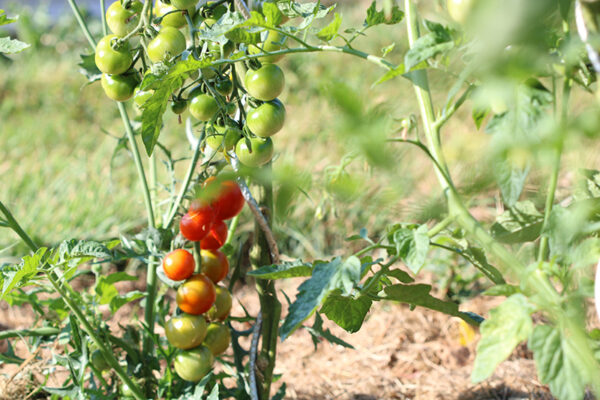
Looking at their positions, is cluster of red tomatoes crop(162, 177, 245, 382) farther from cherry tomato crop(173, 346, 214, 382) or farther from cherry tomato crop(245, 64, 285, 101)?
cherry tomato crop(245, 64, 285, 101)

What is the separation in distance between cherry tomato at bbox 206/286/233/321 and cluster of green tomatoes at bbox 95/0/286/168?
26 centimetres

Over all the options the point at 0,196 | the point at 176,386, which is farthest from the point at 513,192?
the point at 0,196

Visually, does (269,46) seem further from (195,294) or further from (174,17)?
(195,294)

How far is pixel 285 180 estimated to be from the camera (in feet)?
0.84

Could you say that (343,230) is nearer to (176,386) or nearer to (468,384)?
(468,384)

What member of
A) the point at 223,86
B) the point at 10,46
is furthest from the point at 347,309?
the point at 10,46

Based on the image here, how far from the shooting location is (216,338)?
96 cm

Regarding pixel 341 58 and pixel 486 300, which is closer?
pixel 486 300

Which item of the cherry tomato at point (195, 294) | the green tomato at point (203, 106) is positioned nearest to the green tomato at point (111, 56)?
the green tomato at point (203, 106)

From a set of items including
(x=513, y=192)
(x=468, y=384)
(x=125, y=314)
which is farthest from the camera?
(x=125, y=314)

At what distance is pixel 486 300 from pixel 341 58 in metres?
2.17

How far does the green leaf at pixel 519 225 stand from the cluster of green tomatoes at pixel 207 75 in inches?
12.2

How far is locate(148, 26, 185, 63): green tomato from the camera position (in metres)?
0.73

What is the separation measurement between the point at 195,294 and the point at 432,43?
54 centimetres
